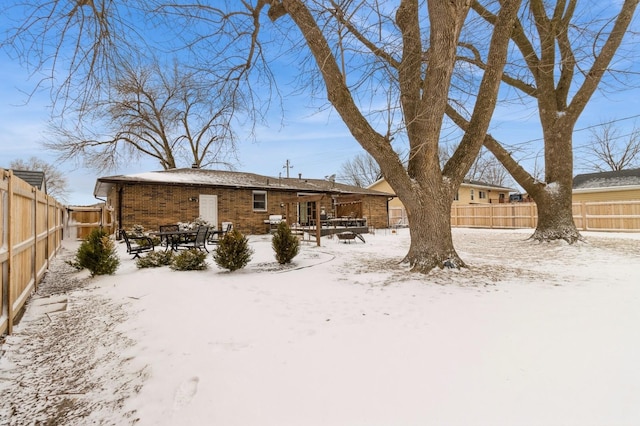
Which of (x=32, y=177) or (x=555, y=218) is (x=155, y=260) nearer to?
(x=555, y=218)

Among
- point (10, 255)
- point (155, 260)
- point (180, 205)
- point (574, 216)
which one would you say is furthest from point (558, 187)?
point (180, 205)

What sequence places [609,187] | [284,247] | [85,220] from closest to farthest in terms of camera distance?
[284,247]
[85,220]
[609,187]

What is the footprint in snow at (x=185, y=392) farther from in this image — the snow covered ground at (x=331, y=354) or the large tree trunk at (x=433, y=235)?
the large tree trunk at (x=433, y=235)

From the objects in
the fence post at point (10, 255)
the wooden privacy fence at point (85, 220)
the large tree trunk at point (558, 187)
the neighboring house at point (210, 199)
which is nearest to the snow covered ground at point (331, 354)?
the fence post at point (10, 255)

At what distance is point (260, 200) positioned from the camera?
18.2 meters

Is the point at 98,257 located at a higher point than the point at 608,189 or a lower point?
lower

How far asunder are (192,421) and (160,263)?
19.4 feet

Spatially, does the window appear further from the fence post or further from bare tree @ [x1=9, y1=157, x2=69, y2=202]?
bare tree @ [x1=9, y1=157, x2=69, y2=202]

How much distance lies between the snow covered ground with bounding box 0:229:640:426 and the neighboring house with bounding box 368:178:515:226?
2129cm

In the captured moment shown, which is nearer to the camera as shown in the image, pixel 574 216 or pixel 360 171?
pixel 574 216

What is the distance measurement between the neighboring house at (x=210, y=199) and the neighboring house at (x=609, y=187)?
1445cm

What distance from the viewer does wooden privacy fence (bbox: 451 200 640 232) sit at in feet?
50.7

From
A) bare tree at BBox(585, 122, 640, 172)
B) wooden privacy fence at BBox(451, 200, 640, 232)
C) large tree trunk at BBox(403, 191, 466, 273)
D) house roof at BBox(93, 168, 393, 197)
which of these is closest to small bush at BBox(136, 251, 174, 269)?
large tree trunk at BBox(403, 191, 466, 273)

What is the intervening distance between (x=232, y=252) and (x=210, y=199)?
35.1 ft
